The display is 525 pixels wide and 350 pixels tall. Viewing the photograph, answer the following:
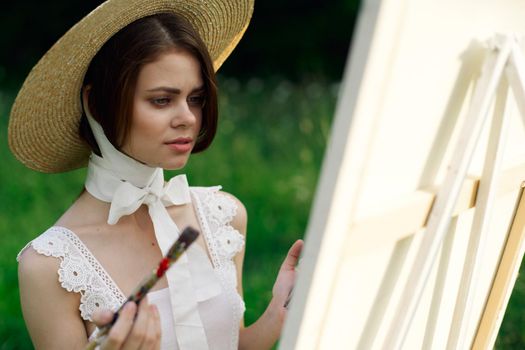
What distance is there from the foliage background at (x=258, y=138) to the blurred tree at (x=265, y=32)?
0.01 meters

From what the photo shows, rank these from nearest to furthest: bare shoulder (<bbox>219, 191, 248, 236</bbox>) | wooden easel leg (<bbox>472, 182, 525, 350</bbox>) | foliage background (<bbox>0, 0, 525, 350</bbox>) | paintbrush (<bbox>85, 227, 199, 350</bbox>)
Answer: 1. paintbrush (<bbox>85, 227, 199, 350</bbox>)
2. wooden easel leg (<bbox>472, 182, 525, 350</bbox>)
3. bare shoulder (<bbox>219, 191, 248, 236</bbox>)
4. foliage background (<bbox>0, 0, 525, 350</bbox>)

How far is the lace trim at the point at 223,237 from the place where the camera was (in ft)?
7.35

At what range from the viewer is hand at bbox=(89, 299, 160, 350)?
153 centimetres

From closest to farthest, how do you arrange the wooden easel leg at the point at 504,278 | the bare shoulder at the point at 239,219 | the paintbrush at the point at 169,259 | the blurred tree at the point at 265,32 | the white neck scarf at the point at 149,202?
the paintbrush at the point at 169,259 → the wooden easel leg at the point at 504,278 → the white neck scarf at the point at 149,202 → the bare shoulder at the point at 239,219 → the blurred tree at the point at 265,32

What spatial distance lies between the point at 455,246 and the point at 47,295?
0.89 meters

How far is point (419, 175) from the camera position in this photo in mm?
1436

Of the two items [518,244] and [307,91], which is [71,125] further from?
[307,91]

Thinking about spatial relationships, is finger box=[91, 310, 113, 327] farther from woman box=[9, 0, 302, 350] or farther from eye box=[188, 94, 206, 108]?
eye box=[188, 94, 206, 108]

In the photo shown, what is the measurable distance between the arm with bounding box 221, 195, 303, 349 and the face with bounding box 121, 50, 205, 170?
0.35 meters

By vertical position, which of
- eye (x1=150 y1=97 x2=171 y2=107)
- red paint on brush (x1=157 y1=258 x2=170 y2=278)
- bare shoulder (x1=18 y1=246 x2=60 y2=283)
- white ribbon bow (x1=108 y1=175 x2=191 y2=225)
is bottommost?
bare shoulder (x1=18 y1=246 x2=60 y2=283)

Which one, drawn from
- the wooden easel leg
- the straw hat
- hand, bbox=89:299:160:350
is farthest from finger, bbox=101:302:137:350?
the wooden easel leg

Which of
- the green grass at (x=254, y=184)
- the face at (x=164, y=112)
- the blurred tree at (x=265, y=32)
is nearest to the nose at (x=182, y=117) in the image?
the face at (x=164, y=112)

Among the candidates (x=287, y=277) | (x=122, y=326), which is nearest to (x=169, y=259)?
(x=122, y=326)

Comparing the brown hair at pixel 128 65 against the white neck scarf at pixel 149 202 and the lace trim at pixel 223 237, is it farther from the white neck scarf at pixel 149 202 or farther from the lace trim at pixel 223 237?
the lace trim at pixel 223 237
